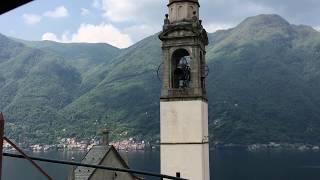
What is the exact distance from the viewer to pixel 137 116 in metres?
195

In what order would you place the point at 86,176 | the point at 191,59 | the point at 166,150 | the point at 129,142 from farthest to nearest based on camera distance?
1. the point at 129,142
2. the point at 86,176
3. the point at 191,59
4. the point at 166,150

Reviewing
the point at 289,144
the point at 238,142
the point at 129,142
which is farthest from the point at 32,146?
the point at 289,144

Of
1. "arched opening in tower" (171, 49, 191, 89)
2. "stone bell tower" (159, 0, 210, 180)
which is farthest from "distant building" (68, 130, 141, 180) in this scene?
"arched opening in tower" (171, 49, 191, 89)

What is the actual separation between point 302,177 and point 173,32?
7811cm

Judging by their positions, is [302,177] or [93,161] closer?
[93,161]

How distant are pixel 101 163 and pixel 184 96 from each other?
6.54m

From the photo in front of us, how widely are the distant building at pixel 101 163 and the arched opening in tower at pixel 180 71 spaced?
19.4ft

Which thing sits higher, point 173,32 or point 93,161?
point 173,32

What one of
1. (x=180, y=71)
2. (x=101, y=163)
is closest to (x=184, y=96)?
(x=180, y=71)

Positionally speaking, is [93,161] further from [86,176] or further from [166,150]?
[166,150]

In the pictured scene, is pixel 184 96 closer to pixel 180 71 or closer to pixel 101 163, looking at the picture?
pixel 180 71

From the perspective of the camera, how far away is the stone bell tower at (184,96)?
1861cm

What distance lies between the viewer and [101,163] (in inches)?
921

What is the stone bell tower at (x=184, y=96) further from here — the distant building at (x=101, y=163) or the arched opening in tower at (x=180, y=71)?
the distant building at (x=101, y=163)
